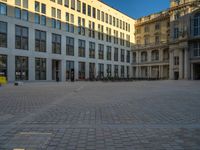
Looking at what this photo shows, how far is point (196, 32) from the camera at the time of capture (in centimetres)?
5819

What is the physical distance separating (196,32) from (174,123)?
5781cm

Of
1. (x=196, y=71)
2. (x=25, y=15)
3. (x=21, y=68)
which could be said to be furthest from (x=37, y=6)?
(x=196, y=71)

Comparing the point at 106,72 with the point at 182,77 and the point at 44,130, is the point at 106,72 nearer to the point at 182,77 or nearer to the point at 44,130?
the point at 182,77

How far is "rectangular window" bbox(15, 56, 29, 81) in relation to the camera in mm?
44906

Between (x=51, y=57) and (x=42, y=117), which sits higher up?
(x=51, y=57)

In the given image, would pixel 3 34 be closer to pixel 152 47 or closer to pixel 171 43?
pixel 171 43

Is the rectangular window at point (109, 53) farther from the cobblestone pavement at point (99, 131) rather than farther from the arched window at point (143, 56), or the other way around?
the cobblestone pavement at point (99, 131)

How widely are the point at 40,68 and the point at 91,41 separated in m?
20.4

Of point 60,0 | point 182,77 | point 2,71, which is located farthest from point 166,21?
point 2,71

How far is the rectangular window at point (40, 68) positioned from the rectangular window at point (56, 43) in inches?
171

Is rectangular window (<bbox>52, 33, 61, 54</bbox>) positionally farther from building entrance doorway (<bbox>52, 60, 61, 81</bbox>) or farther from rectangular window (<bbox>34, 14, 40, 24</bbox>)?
rectangular window (<bbox>34, 14, 40, 24</bbox>)

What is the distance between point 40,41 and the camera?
4969cm

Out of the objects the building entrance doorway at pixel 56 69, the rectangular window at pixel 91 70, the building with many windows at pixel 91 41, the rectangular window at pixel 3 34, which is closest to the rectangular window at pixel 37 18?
the building with many windows at pixel 91 41

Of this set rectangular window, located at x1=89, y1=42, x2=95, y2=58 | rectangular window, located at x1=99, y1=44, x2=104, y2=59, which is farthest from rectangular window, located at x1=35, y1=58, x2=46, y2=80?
rectangular window, located at x1=99, y1=44, x2=104, y2=59
